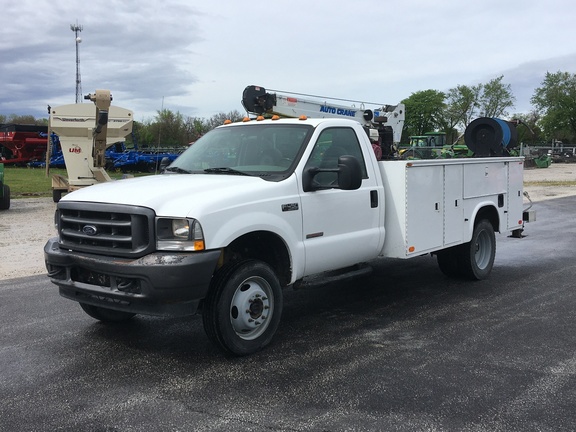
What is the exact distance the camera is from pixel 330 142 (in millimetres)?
5914

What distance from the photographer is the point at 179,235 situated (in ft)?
14.9

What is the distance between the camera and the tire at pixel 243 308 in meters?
4.76

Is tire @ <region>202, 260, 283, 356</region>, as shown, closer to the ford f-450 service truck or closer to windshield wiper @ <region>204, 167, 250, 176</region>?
the ford f-450 service truck

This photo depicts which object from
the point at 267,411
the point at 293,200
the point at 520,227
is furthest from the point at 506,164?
the point at 267,411

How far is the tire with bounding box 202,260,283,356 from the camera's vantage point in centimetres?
476

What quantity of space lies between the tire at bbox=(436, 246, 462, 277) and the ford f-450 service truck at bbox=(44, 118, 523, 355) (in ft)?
2.73

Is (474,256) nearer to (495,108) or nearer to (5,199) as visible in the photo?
(5,199)

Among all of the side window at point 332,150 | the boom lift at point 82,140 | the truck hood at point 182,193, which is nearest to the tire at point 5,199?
the boom lift at point 82,140

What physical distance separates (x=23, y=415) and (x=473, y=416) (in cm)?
303

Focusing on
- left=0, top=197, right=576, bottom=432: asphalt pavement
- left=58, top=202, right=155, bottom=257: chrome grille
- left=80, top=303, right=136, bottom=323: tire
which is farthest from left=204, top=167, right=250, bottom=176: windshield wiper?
left=80, top=303, right=136, bottom=323: tire

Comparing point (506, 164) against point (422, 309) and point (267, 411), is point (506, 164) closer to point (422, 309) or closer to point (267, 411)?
point (422, 309)

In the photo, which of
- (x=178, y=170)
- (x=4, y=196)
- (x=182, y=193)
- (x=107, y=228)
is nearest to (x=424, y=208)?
(x=178, y=170)

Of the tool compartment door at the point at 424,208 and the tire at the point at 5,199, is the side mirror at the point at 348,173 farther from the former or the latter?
the tire at the point at 5,199

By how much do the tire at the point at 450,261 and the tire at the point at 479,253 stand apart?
7 cm
